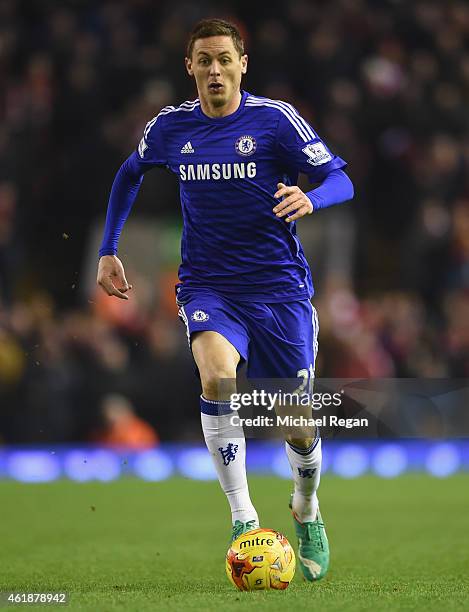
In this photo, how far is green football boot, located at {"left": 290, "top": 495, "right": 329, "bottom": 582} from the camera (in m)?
6.59

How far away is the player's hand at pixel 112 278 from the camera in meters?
6.80

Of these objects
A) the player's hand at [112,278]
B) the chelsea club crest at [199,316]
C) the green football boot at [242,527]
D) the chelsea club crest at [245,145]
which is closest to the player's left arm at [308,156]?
the chelsea club crest at [245,145]

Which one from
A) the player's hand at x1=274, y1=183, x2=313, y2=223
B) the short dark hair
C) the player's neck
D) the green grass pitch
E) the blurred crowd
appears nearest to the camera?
the green grass pitch

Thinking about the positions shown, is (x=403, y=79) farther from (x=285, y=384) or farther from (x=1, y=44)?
(x=285, y=384)

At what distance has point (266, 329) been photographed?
21.4 ft

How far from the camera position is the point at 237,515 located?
20.5ft

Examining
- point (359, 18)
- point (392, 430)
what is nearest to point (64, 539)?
point (392, 430)

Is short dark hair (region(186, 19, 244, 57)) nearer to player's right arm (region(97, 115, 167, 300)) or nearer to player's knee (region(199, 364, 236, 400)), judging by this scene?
player's right arm (region(97, 115, 167, 300))

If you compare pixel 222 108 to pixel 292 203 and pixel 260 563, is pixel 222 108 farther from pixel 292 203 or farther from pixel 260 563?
pixel 260 563

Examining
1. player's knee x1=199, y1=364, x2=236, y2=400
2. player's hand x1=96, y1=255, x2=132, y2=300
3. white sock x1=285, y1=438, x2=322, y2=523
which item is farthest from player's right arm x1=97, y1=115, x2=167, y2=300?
white sock x1=285, y1=438, x2=322, y2=523

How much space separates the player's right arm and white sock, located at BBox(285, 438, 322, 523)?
1.16 meters

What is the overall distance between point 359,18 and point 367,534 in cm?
1071

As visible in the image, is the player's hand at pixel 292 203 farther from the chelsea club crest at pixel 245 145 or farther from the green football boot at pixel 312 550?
the green football boot at pixel 312 550

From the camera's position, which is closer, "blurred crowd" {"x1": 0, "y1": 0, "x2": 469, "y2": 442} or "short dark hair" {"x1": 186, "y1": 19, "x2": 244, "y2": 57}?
"short dark hair" {"x1": 186, "y1": 19, "x2": 244, "y2": 57}
